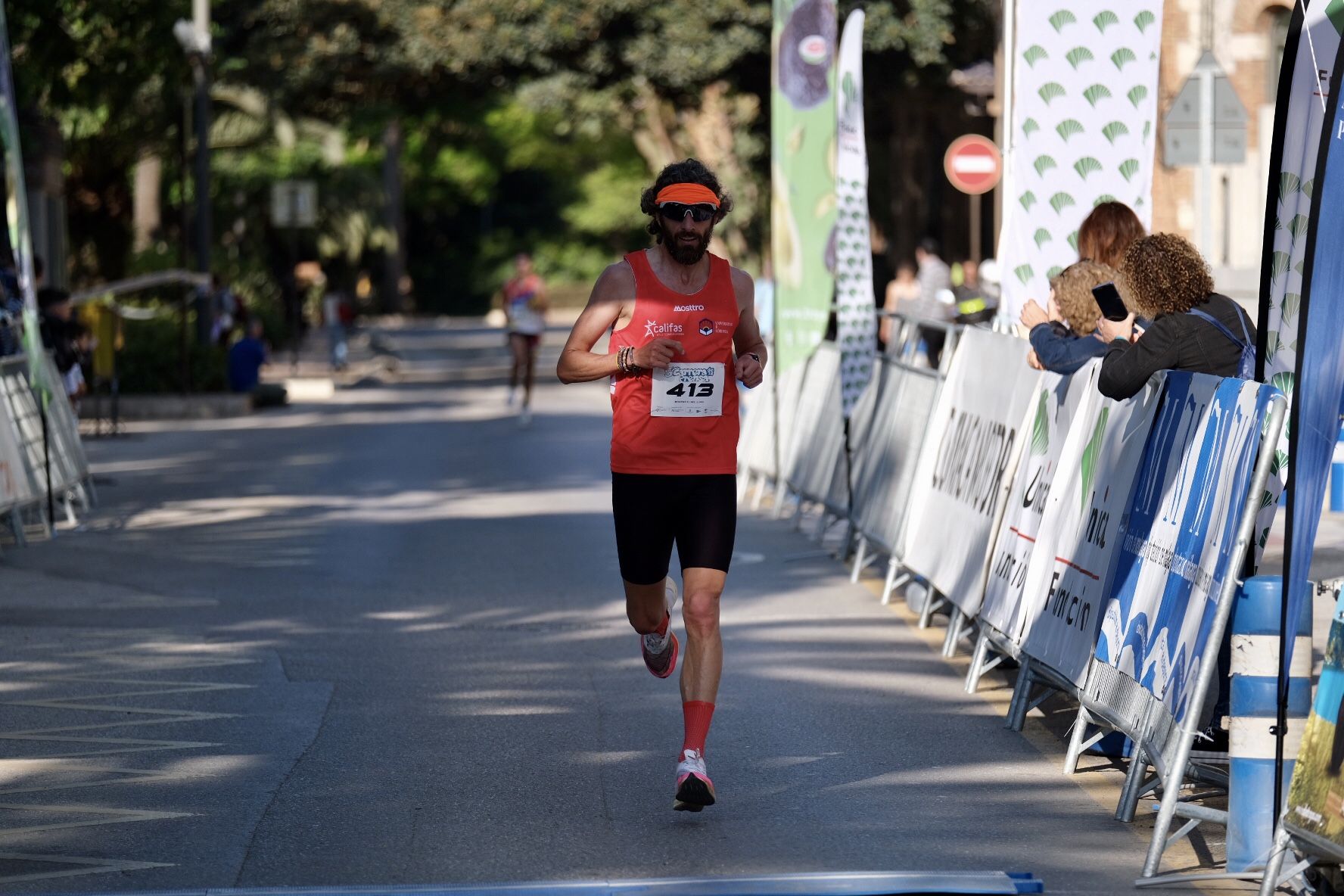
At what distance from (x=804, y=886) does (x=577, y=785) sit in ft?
5.11

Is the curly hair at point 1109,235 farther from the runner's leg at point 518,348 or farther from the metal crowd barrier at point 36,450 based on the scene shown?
the runner's leg at point 518,348

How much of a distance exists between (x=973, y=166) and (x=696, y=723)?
821 inches

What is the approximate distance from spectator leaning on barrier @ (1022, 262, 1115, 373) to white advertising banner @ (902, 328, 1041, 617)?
39 centimetres

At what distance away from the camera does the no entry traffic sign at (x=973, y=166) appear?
86.8 feet

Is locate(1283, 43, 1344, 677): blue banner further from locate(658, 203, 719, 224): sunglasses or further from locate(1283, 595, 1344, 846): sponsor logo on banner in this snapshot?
locate(658, 203, 719, 224): sunglasses

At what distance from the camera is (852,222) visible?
44.7 ft

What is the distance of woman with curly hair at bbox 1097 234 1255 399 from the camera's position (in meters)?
6.85

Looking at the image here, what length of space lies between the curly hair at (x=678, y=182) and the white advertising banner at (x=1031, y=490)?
1825mm

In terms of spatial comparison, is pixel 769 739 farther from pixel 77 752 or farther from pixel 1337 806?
pixel 1337 806

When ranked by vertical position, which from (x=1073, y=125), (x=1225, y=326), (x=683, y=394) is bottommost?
(x=683, y=394)

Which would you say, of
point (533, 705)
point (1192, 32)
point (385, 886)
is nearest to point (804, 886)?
point (385, 886)

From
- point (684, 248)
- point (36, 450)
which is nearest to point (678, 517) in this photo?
point (684, 248)

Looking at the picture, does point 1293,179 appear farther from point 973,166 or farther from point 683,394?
point 973,166

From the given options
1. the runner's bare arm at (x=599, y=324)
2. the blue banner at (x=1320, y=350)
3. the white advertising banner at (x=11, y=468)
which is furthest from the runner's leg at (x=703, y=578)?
the white advertising banner at (x=11, y=468)
